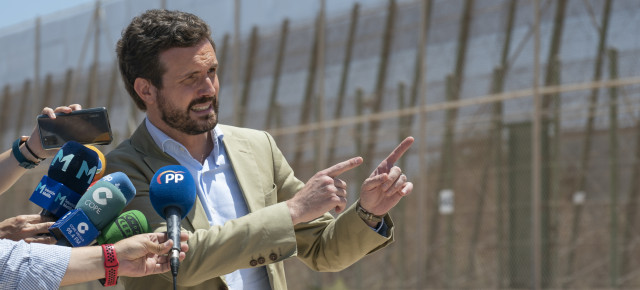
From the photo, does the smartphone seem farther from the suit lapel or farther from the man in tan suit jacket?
the suit lapel

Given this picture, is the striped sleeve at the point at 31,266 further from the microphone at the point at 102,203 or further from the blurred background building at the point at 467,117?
the blurred background building at the point at 467,117

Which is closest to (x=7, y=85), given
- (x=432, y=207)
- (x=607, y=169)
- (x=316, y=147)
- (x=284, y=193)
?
(x=316, y=147)

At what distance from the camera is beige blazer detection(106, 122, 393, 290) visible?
2920 mm

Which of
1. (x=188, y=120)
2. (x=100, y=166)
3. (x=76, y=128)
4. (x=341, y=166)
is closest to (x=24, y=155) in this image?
(x=76, y=128)

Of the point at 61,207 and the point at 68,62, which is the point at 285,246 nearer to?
the point at 61,207

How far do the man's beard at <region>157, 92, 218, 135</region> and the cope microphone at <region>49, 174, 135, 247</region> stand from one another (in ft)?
1.72

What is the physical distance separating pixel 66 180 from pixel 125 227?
266 mm

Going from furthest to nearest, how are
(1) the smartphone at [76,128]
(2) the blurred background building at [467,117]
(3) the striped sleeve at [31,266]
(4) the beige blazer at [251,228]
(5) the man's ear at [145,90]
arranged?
(2) the blurred background building at [467,117] → (5) the man's ear at [145,90] → (1) the smartphone at [76,128] → (4) the beige blazer at [251,228] → (3) the striped sleeve at [31,266]

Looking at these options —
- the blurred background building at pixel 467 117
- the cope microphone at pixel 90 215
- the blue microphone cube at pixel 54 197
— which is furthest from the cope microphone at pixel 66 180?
the blurred background building at pixel 467 117

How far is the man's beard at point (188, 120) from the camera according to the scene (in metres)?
3.19

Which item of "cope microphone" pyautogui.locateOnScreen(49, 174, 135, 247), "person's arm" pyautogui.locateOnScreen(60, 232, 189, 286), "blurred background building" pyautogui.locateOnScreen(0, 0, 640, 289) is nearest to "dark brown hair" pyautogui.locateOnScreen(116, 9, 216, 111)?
"cope microphone" pyautogui.locateOnScreen(49, 174, 135, 247)

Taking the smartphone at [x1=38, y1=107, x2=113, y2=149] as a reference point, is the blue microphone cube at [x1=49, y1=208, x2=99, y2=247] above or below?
below

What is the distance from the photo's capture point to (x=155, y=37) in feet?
10.4

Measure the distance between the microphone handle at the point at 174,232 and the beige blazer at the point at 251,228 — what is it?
24cm
